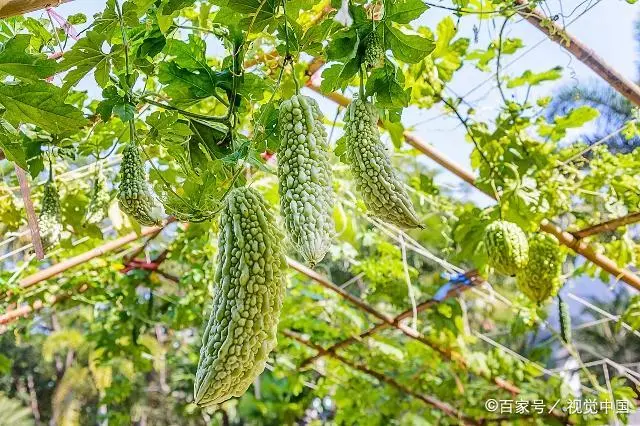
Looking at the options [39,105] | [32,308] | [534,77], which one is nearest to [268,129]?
[39,105]

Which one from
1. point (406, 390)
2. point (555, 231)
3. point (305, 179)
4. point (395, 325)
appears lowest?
point (305, 179)

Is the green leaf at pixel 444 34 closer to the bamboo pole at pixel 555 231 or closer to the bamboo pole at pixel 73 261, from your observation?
the bamboo pole at pixel 555 231

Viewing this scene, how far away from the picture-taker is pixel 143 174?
4.47 feet

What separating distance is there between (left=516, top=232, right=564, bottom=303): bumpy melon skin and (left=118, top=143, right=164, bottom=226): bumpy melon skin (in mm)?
1513

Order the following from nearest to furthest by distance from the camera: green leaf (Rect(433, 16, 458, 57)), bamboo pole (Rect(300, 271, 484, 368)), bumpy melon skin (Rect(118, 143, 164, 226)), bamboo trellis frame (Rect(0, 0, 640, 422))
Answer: bumpy melon skin (Rect(118, 143, 164, 226)), bamboo trellis frame (Rect(0, 0, 640, 422)), green leaf (Rect(433, 16, 458, 57)), bamboo pole (Rect(300, 271, 484, 368))

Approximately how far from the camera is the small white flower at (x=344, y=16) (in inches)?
42.4

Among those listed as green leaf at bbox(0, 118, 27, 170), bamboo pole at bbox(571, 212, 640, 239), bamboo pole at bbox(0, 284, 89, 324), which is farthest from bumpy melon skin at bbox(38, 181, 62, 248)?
bamboo pole at bbox(571, 212, 640, 239)

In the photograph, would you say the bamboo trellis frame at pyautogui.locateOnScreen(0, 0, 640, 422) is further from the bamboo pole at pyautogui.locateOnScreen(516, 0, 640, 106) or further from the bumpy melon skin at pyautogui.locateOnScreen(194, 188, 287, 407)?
the bumpy melon skin at pyautogui.locateOnScreen(194, 188, 287, 407)

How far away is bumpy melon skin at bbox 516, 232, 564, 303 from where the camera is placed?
2463 millimetres

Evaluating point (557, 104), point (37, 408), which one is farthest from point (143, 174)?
point (37, 408)

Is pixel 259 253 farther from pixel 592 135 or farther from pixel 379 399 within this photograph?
pixel 379 399

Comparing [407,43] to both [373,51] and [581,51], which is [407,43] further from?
[581,51]

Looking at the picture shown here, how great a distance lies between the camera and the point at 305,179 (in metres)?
0.96

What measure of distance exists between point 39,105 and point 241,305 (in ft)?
1.87
